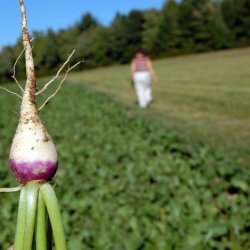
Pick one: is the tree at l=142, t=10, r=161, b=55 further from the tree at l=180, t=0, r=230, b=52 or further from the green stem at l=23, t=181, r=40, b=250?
the green stem at l=23, t=181, r=40, b=250

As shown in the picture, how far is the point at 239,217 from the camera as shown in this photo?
4.60 meters

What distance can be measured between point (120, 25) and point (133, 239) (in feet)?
280

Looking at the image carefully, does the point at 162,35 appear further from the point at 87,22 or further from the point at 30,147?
the point at 30,147

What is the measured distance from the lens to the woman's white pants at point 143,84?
51.2 ft

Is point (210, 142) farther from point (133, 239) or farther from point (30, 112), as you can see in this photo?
point (30, 112)

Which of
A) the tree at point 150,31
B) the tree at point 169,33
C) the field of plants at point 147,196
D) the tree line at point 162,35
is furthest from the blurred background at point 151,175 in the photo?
the tree at point 150,31

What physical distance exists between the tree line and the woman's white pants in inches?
2021

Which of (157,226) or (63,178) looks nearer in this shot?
(157,226)

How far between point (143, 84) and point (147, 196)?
1052cm

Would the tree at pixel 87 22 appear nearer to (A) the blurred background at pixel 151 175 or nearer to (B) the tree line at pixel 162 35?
(B) the tree line at pixel 162 35

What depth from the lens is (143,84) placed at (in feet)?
52.2

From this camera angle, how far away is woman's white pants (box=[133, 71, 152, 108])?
1559 centimetres

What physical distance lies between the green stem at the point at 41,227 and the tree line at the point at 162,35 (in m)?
66.2

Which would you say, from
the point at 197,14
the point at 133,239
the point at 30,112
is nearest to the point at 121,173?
the point at 133,239
